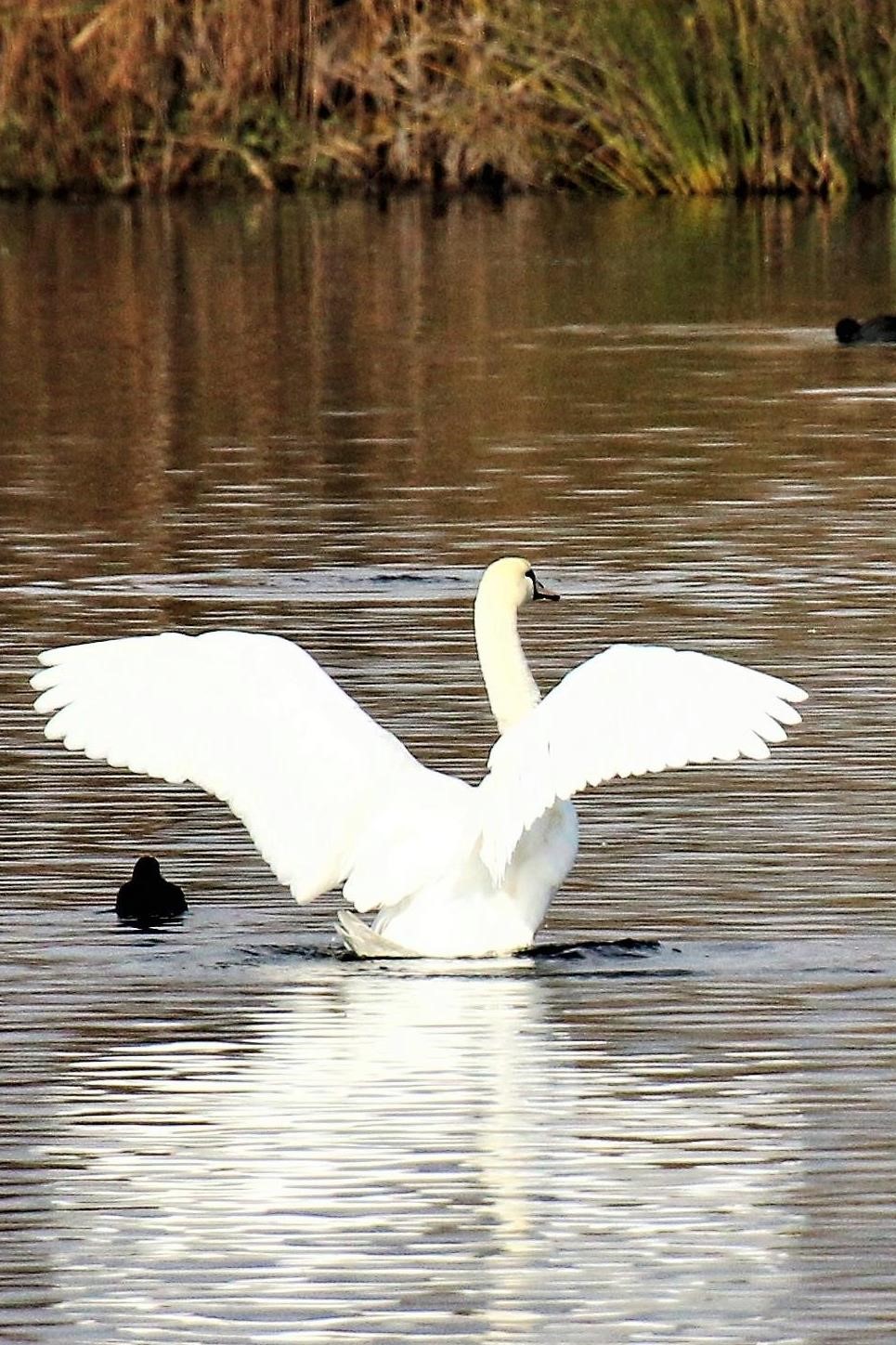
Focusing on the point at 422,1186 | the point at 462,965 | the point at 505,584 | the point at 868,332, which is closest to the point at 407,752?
the point at 462,965

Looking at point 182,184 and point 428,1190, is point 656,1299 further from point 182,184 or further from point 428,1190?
point 182,184

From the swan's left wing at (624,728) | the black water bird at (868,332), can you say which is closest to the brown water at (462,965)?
the swan's left wing at (624,728)

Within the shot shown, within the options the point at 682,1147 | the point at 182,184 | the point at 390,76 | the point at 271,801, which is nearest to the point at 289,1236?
the point at 682,1147

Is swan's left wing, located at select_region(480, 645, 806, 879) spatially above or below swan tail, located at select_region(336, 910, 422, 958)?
above

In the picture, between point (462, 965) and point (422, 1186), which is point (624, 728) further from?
point (422, 1186)

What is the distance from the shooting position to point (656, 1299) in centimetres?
545

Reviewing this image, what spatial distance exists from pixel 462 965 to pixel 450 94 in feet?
100

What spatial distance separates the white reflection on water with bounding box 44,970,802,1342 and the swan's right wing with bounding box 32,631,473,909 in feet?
1.68

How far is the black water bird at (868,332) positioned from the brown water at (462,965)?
6.68 feet

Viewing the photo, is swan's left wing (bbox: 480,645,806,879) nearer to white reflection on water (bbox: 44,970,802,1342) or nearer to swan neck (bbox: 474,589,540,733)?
white reflection on water (bbox: 44,970,802,1342)

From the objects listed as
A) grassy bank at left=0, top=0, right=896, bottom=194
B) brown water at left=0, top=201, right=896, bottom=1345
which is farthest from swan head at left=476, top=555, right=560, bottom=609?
grassy bank at left=0, top=0, right=896, bottom=194

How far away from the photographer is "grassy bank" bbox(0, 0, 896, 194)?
3506 cm

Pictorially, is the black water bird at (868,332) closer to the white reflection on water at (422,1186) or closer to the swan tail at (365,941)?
the swan tail at (365,941)

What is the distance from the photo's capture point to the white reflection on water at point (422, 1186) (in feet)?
17.9
